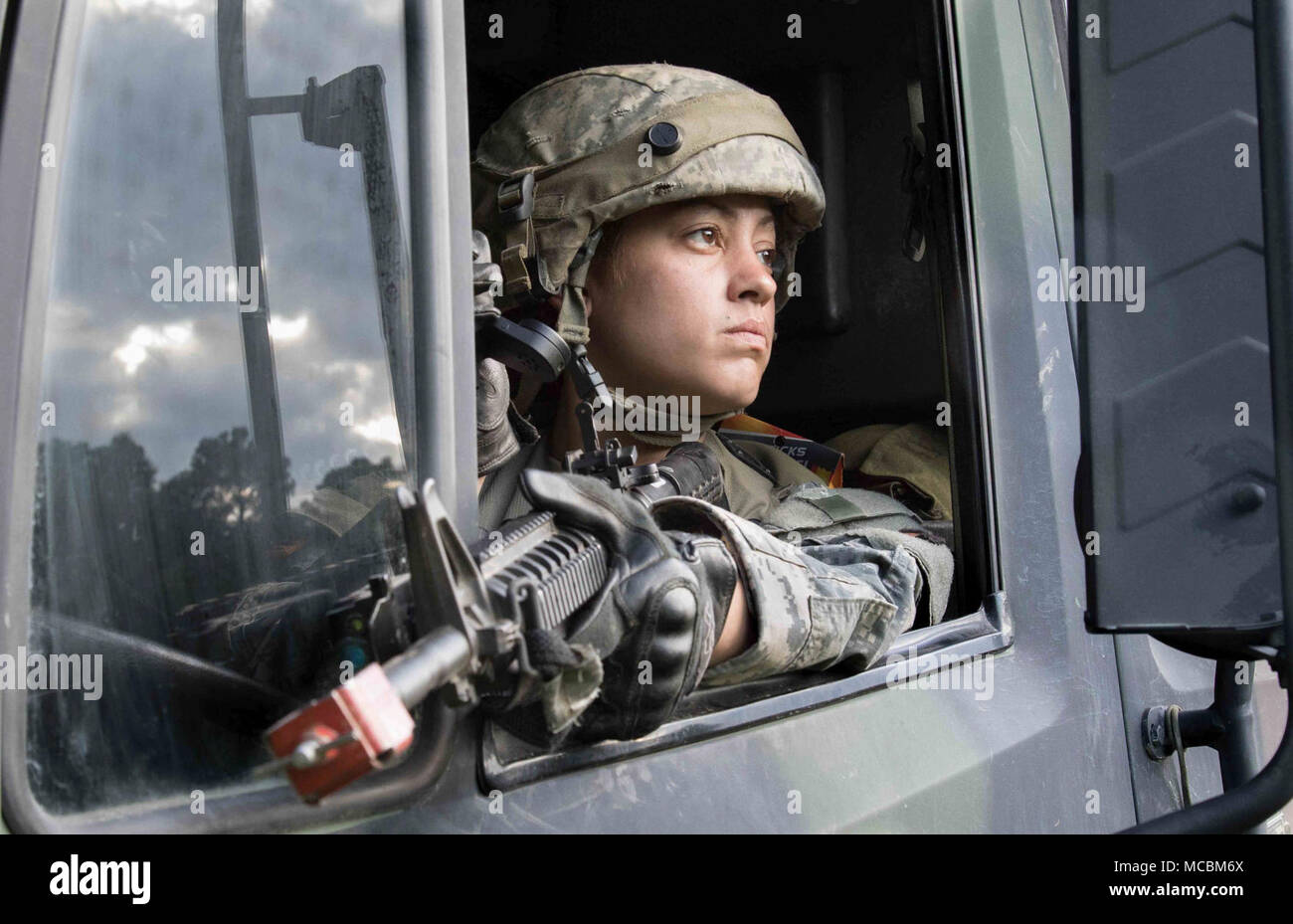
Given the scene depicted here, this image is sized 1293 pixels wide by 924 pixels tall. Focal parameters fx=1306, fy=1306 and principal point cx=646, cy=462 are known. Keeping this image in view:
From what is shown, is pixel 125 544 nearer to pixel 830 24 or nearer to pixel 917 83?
pixel 917 83

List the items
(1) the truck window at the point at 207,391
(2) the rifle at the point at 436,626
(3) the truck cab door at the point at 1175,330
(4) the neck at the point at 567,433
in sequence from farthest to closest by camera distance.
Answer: (4) the neck at the point at 567,433
(3) the truck cab door at the point at 1175,330
(1) the truck window at the point at 207,391
(2) the rifle at the point at 436,626

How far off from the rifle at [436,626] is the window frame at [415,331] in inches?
2.1

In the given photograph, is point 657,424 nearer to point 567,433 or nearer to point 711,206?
point 567,433

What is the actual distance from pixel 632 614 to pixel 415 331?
0.24m

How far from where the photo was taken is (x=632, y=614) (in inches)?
35.1

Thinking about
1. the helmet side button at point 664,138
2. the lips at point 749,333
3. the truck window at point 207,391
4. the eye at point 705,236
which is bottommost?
the truck window at point 207,391

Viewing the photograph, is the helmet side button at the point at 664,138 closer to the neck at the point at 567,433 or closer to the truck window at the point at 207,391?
the neck at the point at 567,433

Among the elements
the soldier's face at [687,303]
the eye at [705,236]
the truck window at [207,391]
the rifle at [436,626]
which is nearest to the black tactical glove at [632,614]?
the rifle at [436,626]

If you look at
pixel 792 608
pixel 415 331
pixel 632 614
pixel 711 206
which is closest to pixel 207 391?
pixel 415 331

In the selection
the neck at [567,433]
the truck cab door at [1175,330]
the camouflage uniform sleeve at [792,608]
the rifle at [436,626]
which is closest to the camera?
the rifle at [436,626]

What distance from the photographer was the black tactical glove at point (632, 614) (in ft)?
2.92

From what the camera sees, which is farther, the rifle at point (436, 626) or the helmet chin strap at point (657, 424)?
the helmet chin strap at point (657, 424)

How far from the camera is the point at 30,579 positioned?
647mm

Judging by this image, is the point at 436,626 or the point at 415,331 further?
the point at 415,331
